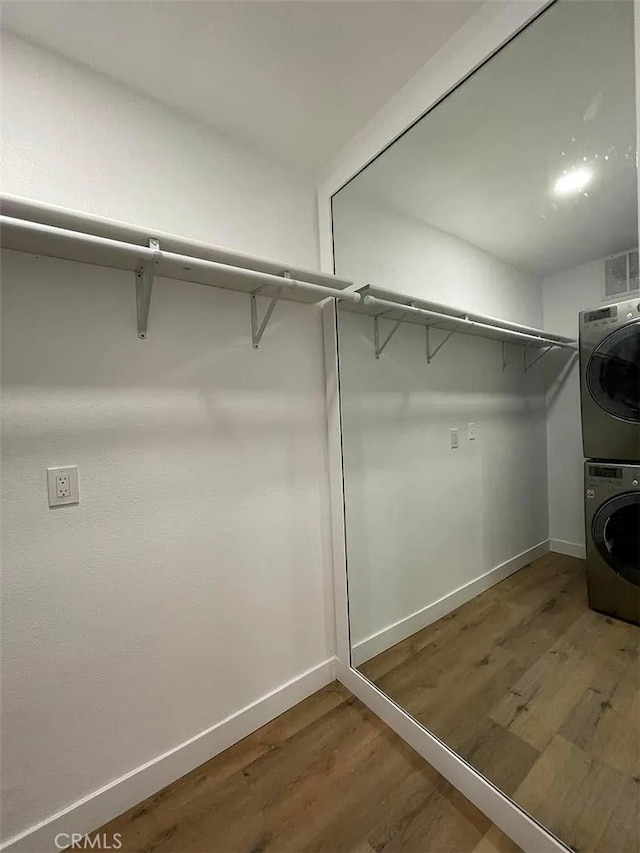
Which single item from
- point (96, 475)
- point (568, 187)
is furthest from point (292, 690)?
point (568, 187)

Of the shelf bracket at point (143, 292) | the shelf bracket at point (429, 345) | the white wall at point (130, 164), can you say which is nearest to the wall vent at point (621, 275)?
the shelf bracket at point (429, 345)

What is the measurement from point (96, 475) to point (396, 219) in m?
1.81

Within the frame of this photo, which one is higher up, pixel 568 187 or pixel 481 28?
pixel 481 28

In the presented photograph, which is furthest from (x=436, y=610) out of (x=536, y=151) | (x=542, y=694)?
(x=536, y=151)

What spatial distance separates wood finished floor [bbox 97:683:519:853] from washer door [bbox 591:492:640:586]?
40.5 inches

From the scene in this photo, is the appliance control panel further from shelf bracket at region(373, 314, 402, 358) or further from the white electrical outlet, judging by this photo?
the white electrical outlet

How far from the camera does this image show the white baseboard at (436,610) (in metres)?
1.75

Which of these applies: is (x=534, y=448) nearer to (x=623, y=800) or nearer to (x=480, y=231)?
(x=480, y=231)

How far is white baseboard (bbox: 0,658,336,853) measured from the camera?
41.2 inches

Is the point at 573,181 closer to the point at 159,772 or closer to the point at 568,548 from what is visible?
the point at 568,548

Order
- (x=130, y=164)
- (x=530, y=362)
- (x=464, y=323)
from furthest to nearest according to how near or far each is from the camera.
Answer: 1. (x=464, y=323)
2. (x=530, y=362)
3. (x=130, y=164)

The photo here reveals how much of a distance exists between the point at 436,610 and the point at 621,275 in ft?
5.86

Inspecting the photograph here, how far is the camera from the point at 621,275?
109 centimetres

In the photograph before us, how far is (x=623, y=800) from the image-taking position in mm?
1065
